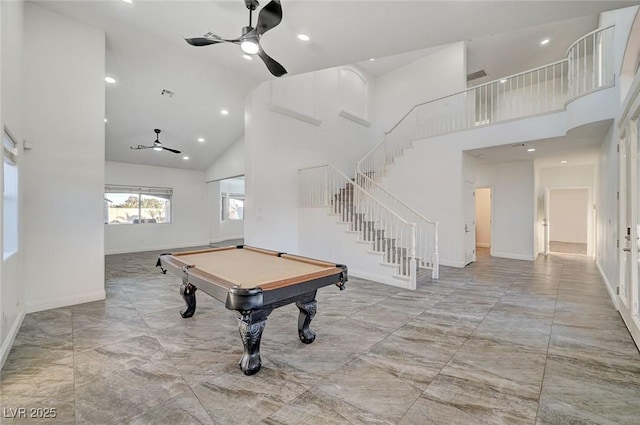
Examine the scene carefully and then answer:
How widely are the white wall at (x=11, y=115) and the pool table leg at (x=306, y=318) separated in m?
2.54

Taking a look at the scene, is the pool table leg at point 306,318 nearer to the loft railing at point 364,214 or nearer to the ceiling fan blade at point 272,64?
the loft railing at point 364,214

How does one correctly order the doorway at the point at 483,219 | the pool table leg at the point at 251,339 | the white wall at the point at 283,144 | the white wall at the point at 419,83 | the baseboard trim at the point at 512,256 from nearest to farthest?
the pool table leg at the point at 251,339
the white wall at the point at 283,144
the baseboard trim at the point at 512,256
the white wall at the point at 419,83
the doorway at the point at 483,219

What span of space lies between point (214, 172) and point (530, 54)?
34.4 feet

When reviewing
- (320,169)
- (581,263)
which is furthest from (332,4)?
(581,263)

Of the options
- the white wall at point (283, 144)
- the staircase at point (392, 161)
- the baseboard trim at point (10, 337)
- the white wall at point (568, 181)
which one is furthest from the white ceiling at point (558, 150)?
the baseboard trim at point (10, 337)

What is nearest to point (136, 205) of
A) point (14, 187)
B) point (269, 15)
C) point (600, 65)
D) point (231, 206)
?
point (231, 206)

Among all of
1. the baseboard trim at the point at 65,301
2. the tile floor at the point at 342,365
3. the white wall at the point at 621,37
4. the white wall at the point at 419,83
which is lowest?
the tile floor at the point at 342,365

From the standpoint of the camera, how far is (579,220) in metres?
10.1

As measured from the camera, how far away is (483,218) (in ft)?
34.5

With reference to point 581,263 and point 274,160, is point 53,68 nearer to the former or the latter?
point 274,160

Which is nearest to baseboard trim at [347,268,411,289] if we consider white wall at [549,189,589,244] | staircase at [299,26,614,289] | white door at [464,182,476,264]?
staircase at [299,26,614,289]

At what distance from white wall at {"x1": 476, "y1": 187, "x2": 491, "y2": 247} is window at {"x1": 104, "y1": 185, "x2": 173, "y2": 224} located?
1164cm

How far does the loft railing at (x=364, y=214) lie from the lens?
5.06 m

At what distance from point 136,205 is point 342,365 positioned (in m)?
9.58
